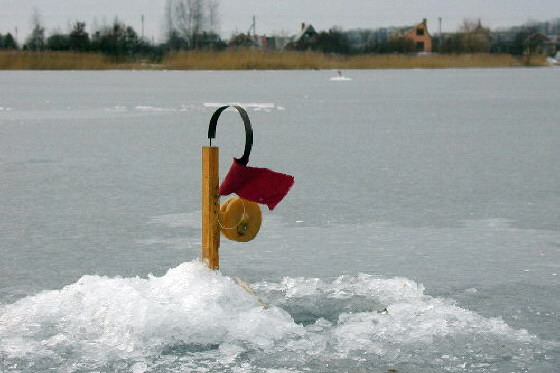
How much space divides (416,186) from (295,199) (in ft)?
4.43

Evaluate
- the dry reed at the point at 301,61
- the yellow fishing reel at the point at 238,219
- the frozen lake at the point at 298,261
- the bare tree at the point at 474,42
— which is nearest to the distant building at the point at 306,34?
the bare tree at the point at 474,42

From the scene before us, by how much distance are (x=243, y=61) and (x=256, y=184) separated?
50846mm

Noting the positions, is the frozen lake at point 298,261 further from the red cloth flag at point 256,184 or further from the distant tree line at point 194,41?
the distant tree line at point 194,41

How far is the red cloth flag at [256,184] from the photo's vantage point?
14.7 ft

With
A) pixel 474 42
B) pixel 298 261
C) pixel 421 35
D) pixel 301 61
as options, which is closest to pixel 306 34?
pixel 421 35

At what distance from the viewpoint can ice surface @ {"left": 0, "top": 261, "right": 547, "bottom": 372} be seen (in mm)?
3740

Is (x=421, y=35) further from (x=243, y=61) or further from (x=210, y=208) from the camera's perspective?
(x=210, y=208)

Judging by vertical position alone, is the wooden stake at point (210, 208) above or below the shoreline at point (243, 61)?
below

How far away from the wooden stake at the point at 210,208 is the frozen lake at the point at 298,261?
0.10m

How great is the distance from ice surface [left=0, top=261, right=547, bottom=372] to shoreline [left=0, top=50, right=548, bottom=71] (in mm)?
49299

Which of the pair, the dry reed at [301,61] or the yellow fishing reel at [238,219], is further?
the dry reed at [301,61]

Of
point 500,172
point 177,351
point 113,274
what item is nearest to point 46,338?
point 177,351

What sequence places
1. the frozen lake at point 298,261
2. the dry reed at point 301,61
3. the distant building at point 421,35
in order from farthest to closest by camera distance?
the distant building at point 421,35 → the dry reed at point 301,61 → the frozen lake at point 298,261

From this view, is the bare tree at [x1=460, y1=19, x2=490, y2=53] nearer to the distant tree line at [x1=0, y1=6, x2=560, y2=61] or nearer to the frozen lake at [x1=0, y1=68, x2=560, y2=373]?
the distant tree line at [x1=0, y1=6, x2=560, y2=61]
